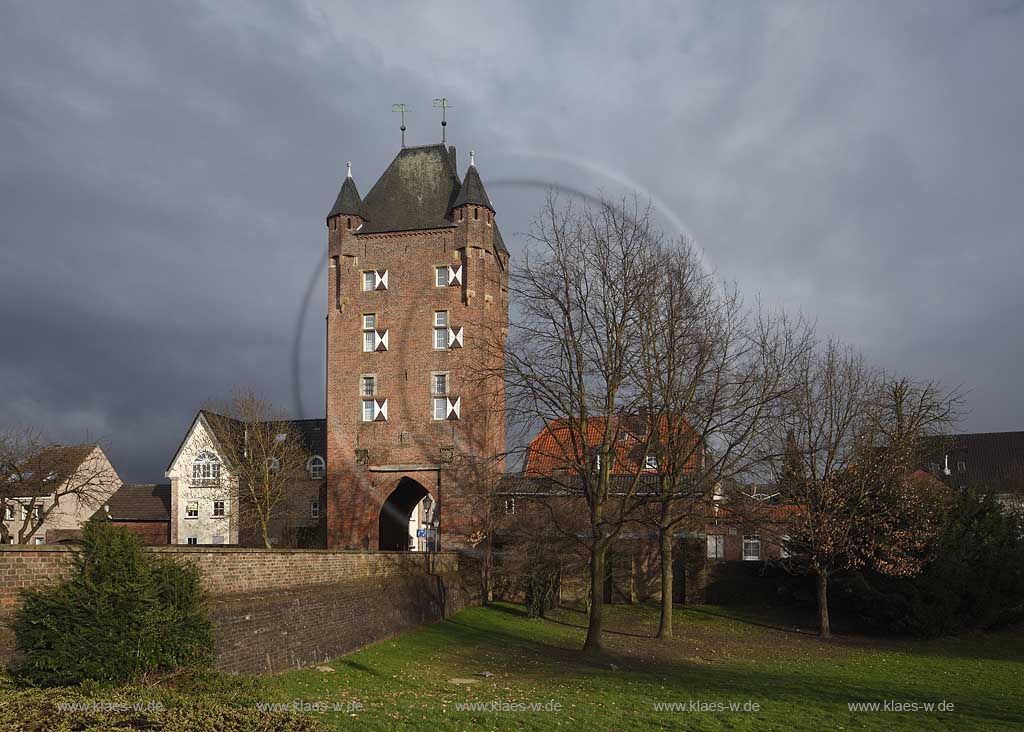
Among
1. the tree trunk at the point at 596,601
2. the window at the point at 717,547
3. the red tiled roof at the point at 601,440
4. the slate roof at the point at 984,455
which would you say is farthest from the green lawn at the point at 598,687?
the slate roof at the point at 984,455

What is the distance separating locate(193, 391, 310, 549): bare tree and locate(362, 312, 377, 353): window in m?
7.88

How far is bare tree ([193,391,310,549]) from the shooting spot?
45812mm

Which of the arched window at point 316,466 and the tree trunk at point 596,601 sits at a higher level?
the arched window at point 316,466

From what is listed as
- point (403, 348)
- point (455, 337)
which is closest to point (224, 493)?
point (403, 348)

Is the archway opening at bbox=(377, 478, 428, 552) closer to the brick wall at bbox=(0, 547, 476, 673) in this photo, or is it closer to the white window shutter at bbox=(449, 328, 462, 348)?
the white window shutter at bbox=(449, 328, 462, 348)

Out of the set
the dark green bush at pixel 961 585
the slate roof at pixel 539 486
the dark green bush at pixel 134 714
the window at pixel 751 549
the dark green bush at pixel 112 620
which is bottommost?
the window at pixel 751 549

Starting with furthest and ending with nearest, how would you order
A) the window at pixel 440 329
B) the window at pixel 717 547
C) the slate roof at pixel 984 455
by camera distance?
the slate roof at pixel 984 455, the window at pixel 717 547, the window at pixel 440 329

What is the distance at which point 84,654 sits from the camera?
10.6m

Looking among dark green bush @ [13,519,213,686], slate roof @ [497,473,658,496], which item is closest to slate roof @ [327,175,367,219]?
slate roof @ [497,473,658,496]

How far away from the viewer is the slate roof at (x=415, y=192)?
44.7m

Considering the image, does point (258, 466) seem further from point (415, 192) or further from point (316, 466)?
point (415, 192)

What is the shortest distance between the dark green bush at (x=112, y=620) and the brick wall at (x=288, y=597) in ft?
2.31

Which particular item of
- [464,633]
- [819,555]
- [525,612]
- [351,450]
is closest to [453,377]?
[351,450]

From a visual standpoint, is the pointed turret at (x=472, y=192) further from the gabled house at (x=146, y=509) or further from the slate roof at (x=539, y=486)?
the gabled house at (x=146, y=509)
